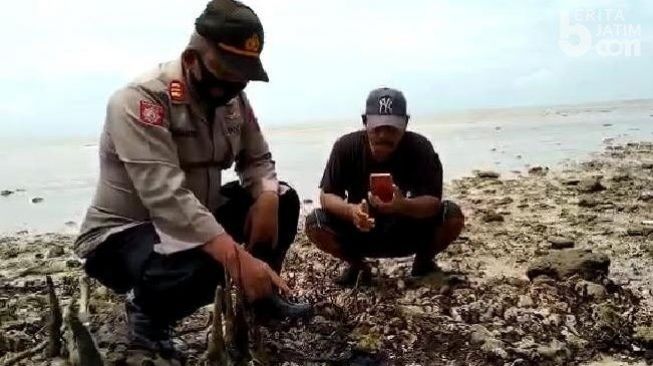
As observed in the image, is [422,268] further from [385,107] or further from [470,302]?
[385,107]

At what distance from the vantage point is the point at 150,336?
10.8ft

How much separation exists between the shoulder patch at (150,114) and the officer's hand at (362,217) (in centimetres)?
157

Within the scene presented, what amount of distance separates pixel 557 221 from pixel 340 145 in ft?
9.98

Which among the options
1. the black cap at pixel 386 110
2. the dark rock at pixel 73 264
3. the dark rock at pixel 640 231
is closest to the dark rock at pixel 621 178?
the dark rock at pixel 640 231

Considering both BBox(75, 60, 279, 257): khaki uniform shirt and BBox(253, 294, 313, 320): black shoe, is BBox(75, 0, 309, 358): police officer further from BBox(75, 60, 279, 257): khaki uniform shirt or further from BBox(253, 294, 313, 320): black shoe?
BBox(253, 294, 313, 320): black shoe

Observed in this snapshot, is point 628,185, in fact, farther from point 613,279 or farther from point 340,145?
point 340,145

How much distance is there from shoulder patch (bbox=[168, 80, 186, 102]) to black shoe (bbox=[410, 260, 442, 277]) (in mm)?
2388

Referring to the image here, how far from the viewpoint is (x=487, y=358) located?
3408 mm

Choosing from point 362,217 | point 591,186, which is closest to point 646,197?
point 591,186

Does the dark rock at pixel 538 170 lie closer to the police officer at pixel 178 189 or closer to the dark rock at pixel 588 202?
the dark rock at pixel 588 202

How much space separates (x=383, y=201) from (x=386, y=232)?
44 centimetres

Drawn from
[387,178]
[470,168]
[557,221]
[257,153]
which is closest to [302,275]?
[387,178]

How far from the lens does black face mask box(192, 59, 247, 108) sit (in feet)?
10.2

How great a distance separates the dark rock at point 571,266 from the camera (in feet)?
15.0
